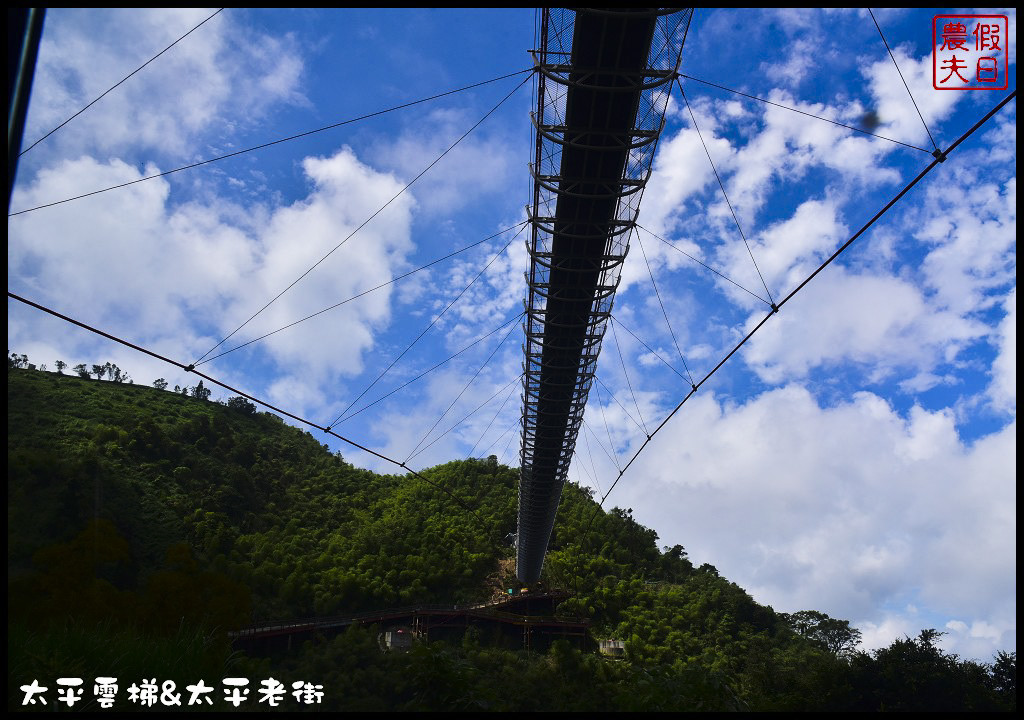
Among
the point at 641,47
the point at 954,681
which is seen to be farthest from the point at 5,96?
the point at 954,681

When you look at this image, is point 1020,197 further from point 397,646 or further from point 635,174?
point 397,646

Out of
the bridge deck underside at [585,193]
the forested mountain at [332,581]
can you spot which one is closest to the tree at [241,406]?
the forested mountain at [332,581]

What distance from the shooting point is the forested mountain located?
858cm

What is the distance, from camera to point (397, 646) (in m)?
28.3

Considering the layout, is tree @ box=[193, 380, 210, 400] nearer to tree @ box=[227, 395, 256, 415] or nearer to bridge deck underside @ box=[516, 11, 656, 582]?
tree @ box=[227, 395, 256, 415]

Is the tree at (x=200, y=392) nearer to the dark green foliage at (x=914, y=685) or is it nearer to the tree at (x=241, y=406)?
the tree at (x=241, y=406)

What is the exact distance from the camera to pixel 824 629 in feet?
129

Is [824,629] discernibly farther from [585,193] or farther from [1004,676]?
[585,193]

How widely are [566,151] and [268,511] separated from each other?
123ft

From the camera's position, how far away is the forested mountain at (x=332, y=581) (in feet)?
28.1

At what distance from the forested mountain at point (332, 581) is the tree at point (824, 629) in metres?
0.17

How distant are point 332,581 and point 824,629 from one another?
3224cm

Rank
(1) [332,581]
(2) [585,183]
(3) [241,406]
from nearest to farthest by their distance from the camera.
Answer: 1. (2) [585,183]
2. (1) [332,581]
3. (3) [241,406]

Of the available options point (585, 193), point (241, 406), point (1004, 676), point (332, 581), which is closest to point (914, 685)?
point (1004, 676)
